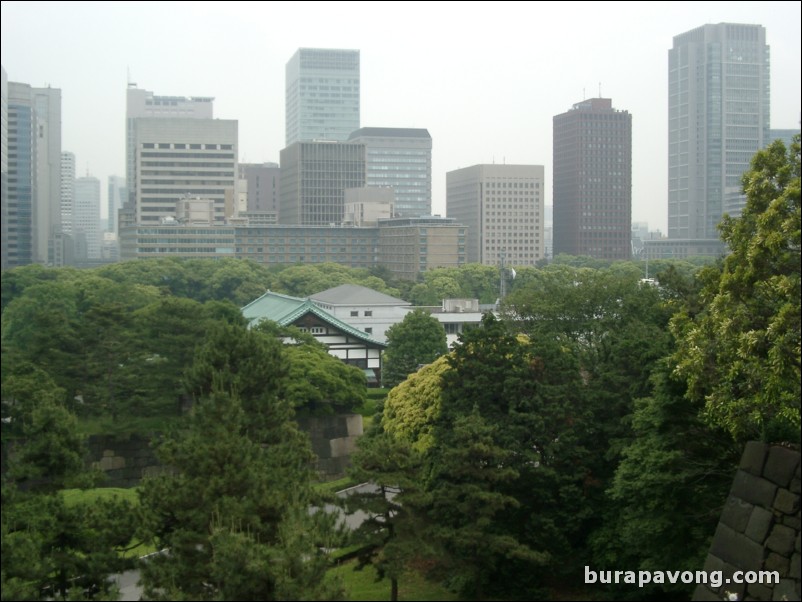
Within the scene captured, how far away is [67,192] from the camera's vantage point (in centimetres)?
1652

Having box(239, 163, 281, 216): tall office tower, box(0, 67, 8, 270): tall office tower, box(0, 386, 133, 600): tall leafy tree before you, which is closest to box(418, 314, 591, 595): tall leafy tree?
box(0, 386, 133, 600): tall leafy tree

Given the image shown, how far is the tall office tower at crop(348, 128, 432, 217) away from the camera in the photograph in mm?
125812

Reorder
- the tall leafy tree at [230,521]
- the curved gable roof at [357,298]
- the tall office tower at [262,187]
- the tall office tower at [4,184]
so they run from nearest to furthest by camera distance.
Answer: the tall office tower at [4,184] < the tall leafy tree at [230,521] < the curved gable roof at [357,298] < the tall office tower at [262,187]

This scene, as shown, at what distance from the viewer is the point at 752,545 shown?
20.6 feet

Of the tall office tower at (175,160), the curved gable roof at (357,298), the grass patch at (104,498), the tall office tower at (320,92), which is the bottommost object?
Result: the grass patch at (104,498)

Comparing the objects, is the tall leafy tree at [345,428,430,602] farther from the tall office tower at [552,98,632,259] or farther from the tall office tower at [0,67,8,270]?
the tall office tower at [552,98,632,259]

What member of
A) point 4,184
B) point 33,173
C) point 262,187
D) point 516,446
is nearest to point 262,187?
point 262,187

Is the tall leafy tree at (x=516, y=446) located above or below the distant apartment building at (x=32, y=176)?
below

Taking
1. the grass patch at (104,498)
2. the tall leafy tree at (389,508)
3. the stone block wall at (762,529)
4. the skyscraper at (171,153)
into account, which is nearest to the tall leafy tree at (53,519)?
the grass patch at (104,498)

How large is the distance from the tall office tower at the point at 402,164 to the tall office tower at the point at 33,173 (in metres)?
111

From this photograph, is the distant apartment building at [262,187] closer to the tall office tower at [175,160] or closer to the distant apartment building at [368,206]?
the distant apartment building at [368,206]

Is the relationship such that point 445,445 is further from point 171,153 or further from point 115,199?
point 171,153

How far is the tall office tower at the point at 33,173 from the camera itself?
31.7ft

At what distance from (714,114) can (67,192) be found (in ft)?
320
